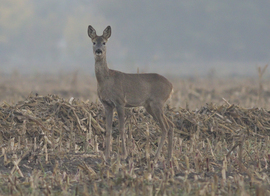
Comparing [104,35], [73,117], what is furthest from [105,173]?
[73,117]

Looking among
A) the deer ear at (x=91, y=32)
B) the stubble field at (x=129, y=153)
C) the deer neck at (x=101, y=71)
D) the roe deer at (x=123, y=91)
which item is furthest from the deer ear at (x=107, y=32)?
the stubble field at (x=129, y=153)

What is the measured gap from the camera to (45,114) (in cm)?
946

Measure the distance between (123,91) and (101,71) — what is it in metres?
0.52

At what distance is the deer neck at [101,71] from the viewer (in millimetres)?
7662

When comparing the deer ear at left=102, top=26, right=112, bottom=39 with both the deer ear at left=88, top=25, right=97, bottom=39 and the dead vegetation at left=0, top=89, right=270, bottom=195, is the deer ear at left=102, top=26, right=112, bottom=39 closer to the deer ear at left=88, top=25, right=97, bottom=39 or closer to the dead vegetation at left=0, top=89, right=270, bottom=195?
the deer ear at left=88, top=25, right=97, bottom=39

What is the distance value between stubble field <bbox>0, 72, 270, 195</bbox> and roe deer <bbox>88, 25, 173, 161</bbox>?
1.53 ft

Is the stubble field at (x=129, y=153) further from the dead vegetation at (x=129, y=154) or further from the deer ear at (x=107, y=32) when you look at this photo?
the deer ear at (x=107, y=32)

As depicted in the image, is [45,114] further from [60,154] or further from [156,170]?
[156,170]

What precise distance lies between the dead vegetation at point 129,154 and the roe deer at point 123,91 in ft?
1.42

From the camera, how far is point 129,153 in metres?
7.55

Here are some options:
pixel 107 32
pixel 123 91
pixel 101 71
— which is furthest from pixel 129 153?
pixel 107 32

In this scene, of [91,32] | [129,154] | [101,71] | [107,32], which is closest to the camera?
[129,154]

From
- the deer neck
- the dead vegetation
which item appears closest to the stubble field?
the dead vegetation

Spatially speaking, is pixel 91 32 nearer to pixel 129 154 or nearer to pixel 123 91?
pixel 123 91
